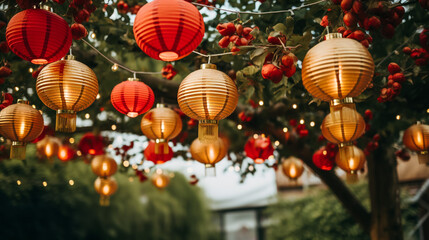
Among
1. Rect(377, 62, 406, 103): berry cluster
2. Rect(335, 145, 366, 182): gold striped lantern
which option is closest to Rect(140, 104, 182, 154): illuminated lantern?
Rect(335, 145, 366, 182): gold striped lantern

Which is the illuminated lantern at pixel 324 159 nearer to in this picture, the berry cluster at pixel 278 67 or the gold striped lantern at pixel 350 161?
the gold striped lantern at pixel 350 161

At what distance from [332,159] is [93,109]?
2204 millimetres

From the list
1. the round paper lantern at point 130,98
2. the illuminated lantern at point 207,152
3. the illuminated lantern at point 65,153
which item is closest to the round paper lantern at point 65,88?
the round paper lantern at point 130,98

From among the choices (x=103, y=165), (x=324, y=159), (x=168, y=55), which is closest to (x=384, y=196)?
(x=324, y=159)

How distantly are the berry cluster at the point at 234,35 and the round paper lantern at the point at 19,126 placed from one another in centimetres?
127

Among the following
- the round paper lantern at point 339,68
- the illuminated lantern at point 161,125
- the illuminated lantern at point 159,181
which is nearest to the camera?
the round paper lantern at point 339,68

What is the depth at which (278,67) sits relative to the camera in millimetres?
1516

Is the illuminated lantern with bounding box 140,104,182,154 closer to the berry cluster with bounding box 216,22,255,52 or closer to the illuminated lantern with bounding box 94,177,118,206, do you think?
the berry cluster with bounding box 216,22,255,52

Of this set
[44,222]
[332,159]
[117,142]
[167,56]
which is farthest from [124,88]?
[44,222]

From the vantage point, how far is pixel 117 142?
13.9 feet

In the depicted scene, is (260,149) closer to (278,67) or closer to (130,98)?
(130,98)

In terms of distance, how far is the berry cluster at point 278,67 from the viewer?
1.50 m

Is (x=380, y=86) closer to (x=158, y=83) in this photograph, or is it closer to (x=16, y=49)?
(x=158, y=83)

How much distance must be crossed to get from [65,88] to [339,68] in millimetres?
1248
